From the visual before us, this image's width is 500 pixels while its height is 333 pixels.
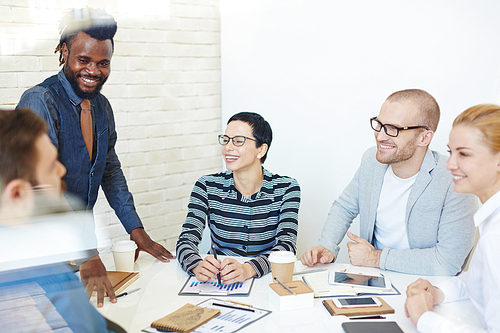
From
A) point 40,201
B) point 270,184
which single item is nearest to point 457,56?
point 270,184

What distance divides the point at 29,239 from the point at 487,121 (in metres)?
1.06

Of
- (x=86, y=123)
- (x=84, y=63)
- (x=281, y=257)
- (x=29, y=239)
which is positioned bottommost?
(x=281, y=257)

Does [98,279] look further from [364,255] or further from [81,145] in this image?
[364,255]

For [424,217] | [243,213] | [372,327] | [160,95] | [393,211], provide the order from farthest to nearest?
[160,95], [243,213], [393,211], [424,217], [372,327]

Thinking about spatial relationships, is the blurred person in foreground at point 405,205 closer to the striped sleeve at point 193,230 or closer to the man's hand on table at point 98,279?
the striped sleeve at point 193,230

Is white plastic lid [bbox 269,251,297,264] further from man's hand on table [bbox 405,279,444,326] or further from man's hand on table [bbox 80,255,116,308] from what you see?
man's hand on table [bbox 80,255,116,308]

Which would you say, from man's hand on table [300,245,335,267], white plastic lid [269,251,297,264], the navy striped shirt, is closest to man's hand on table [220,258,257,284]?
white plastic lid [269,251,297,264]

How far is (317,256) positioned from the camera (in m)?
1.58

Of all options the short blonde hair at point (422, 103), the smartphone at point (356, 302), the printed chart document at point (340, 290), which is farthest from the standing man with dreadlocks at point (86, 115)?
the short blonde hair at point (422, 103)

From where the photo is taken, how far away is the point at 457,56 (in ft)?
6.80

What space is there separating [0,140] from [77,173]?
3.11 feet

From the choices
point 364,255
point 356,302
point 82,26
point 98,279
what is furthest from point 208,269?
point 82,26

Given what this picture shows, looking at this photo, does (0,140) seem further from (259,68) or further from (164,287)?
(259,68)

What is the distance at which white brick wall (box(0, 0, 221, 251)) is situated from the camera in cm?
244
